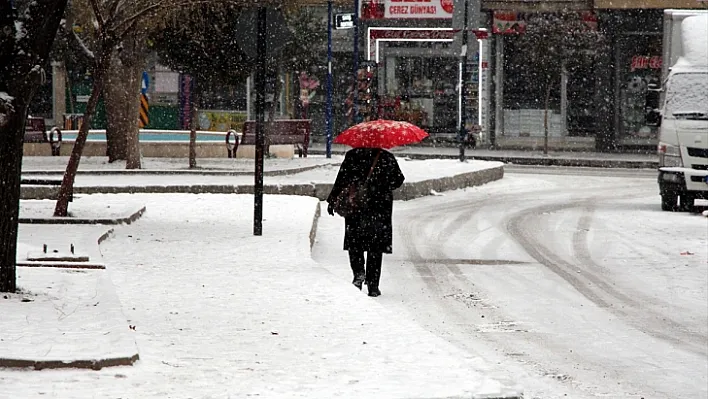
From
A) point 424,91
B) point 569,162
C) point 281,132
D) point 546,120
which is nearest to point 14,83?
point 281,132

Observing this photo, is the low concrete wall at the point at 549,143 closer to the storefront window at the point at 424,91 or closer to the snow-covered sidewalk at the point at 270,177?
the storefront window at the point at 424,91

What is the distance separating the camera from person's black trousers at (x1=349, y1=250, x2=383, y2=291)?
11.8 metres

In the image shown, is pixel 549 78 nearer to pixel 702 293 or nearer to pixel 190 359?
pixel 702 293

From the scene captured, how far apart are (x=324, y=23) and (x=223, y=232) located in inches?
1065

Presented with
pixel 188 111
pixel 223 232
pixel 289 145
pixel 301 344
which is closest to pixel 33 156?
pixel 289 145

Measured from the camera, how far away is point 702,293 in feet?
41.5

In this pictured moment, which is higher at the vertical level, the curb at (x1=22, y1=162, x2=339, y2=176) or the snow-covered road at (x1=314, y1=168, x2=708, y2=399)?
the curb at (x1=22, y1=162, x2=339, y2=176)

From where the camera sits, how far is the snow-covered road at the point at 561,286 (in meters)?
8.97

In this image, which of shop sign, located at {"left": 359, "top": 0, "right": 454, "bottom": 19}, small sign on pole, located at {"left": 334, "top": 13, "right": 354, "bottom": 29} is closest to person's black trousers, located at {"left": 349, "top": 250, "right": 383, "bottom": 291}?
small sign on pole, located at {"left": 334, "top": 13, "right": 354, "bottom": 29}

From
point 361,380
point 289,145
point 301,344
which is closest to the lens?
point 361,380

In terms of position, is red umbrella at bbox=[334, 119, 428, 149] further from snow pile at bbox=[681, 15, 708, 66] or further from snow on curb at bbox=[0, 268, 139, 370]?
snow pile at bbox=[681, 15, 708, 66]

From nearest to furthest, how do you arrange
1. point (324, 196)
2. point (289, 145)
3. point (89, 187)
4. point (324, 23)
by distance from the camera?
1. point (89, 187)
2. point (324, 196)
3. point (289, 145)
4. point (324, 23)

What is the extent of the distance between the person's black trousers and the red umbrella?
95cm

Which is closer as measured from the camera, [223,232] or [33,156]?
[223,232]
